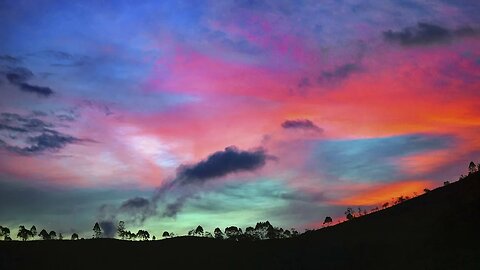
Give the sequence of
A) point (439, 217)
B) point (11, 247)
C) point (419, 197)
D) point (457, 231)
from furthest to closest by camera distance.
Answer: point (419, 197) < point (11, 247) < point (439, 217) < point (457, 231)

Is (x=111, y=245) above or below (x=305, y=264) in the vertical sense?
above

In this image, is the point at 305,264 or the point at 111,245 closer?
the point at 305,264

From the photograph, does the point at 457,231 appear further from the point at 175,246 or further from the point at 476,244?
the point at 175,246

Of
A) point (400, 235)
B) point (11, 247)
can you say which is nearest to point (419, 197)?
point (400, 235)

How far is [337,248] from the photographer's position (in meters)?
84.3

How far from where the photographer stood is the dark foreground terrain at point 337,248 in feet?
225

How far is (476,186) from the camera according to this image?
242 ft

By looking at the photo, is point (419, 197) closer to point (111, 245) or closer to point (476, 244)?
point (476, 244)

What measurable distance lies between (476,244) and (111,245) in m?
59.7

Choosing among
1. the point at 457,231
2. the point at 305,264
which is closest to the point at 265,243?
the point at 305,264

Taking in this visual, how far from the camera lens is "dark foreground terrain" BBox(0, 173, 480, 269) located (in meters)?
68.6

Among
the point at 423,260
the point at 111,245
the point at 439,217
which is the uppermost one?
the point at 111,245

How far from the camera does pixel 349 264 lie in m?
76.1

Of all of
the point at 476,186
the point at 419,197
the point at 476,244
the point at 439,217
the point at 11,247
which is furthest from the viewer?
the point at 419,197
